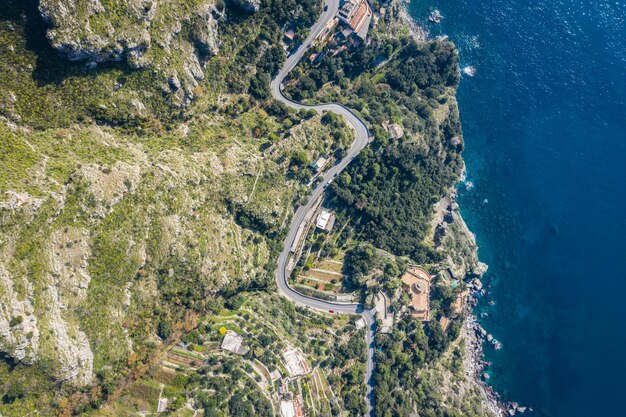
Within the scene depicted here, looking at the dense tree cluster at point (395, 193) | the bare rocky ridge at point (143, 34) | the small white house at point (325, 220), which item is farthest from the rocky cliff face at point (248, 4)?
the small white house at point (325, 220)

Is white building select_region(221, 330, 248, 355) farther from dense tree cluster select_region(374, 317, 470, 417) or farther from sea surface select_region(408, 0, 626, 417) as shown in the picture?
sea surface select_region(408, 0, 626, 417)

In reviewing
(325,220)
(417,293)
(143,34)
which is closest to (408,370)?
(417,293)

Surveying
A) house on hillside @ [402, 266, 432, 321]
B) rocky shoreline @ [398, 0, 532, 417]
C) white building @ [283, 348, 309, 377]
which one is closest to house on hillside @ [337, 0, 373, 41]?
rocky shoreline @ [398, 0, 532, 417]

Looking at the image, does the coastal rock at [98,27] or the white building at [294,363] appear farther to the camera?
the white building at [294,363]

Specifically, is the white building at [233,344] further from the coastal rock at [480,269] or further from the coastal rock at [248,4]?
the coastal rock at [248,4]

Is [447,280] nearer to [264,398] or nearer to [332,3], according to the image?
[264,398]
